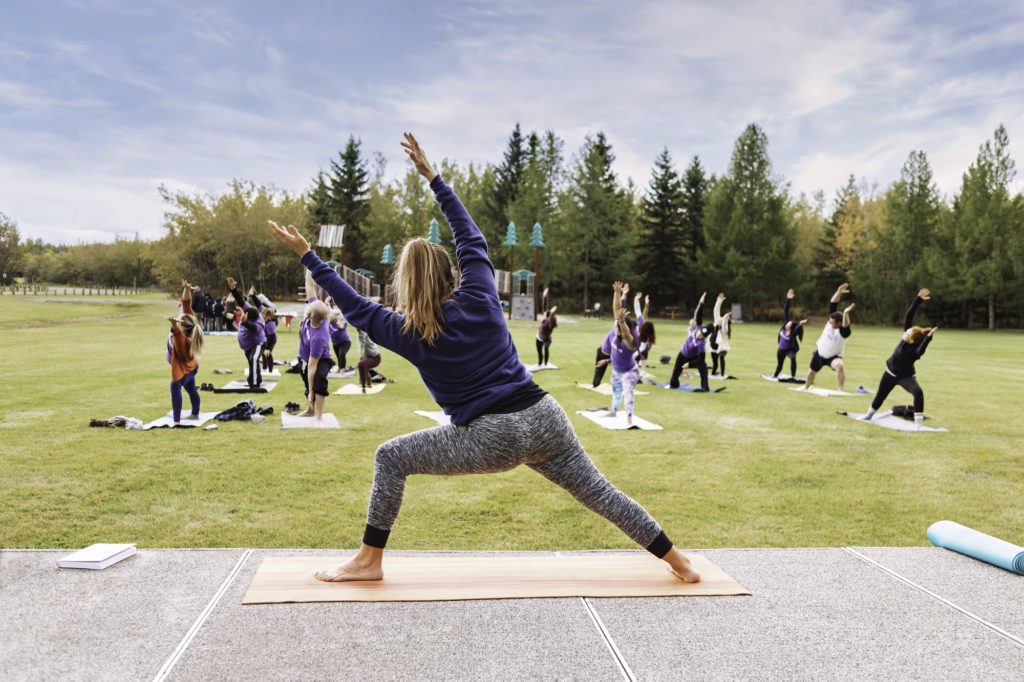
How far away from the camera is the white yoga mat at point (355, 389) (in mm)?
13281

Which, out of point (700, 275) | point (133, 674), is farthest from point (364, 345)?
point (700, 275)

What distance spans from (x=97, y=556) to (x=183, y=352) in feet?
20.6

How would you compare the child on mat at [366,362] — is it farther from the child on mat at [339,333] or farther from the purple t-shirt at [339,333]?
the purple t-shirt at [339,333]

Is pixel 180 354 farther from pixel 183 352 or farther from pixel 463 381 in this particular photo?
pixel 463 381

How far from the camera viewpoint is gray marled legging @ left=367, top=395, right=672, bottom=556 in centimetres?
331

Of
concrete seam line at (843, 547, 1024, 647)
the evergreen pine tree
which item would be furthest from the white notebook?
the evergreen pine tree

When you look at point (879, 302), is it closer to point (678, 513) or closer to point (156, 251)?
point (678, 513)

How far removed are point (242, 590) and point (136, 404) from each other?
9.07 meters

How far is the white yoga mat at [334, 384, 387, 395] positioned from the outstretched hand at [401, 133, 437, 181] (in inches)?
396

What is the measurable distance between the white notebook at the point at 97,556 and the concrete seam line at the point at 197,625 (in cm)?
67

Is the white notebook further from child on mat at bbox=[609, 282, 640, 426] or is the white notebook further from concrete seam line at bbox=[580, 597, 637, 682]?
child on mat at bbox=[609, 282, 640, 426]

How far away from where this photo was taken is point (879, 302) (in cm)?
5319

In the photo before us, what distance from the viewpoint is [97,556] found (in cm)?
384

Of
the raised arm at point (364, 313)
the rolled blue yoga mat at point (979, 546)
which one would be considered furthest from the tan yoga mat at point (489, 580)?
the rolled blue yoga mat at point (979, 546)
